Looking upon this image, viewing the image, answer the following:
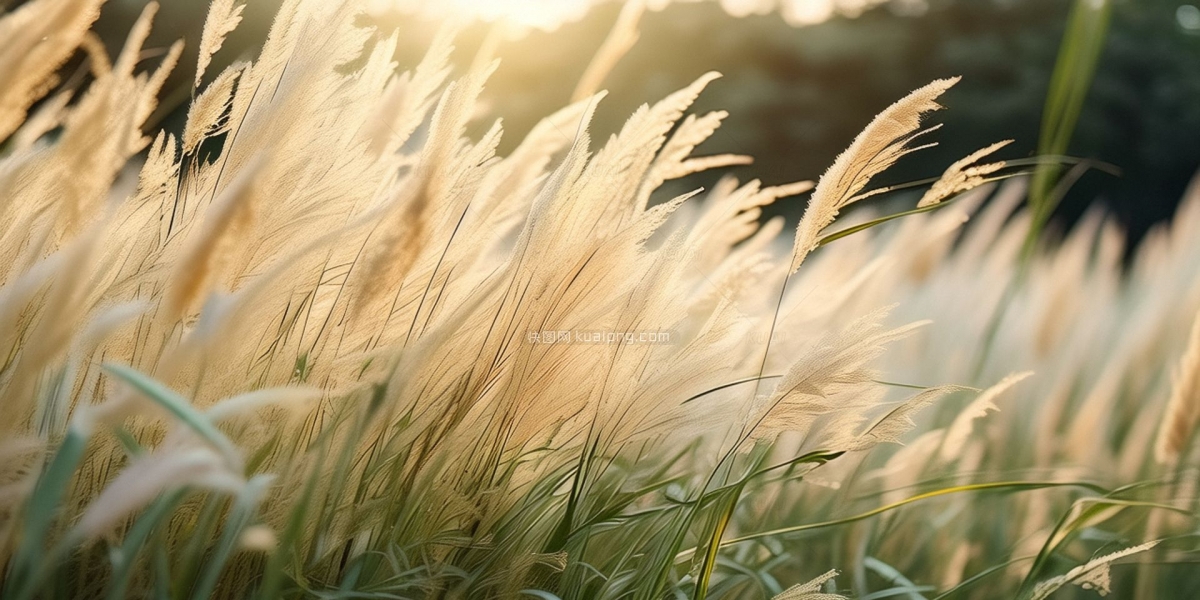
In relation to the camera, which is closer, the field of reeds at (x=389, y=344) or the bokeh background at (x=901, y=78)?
the field of reeds at (x=389, y=344)

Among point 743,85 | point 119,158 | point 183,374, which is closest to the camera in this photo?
point 183,374

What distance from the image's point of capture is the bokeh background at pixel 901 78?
8.51m

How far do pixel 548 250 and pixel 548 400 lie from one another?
12 centimetres

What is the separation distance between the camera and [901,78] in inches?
362

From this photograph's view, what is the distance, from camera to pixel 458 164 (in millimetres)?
823

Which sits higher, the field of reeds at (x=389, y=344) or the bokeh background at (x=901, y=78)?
the field of reeds at (x=389, y=344)

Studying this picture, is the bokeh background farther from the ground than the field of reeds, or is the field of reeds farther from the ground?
the field of reeds

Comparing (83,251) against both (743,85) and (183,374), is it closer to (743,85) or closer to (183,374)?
(183,374)

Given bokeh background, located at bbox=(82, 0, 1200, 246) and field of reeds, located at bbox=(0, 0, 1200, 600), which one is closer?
field of reeds, located at bbox=(0, 0, 1200, 600)

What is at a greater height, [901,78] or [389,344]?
[389,344]

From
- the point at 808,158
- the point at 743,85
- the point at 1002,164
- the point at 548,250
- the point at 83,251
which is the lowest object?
the point at 808,158

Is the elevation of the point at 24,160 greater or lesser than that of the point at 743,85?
greater

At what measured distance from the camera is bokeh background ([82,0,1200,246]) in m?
8.51

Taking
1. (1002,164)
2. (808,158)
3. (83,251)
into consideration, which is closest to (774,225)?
(1002,164)
